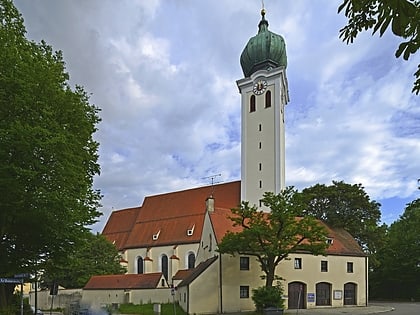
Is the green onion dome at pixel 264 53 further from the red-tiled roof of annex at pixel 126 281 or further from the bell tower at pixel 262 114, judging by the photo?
the red-tiled roof of annex at pixel 126 281

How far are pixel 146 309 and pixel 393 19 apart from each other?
121 ft

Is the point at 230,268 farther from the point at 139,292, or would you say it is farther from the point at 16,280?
the point at 16,280

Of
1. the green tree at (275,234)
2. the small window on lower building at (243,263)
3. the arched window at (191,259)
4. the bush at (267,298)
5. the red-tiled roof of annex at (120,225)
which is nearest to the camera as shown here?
the bush at (267,298)

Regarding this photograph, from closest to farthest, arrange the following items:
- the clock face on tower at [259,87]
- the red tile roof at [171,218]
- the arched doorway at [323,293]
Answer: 1. the arched doorway at [323,293]
2. the red tile roof at [171,218]
3. the clock face on tower at [259,87]

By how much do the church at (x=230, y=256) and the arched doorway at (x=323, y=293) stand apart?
0.08 metres

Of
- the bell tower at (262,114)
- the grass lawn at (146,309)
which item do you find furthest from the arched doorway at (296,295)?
the bell tower at (262,114)

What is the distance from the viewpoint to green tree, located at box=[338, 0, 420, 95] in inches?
116

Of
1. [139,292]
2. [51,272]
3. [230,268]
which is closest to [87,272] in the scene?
[139,292]

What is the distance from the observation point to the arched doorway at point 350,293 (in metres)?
44.9

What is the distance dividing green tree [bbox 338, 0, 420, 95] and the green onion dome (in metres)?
56.5

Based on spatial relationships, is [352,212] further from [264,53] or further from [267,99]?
[264,53]

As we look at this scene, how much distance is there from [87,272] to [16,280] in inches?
1395

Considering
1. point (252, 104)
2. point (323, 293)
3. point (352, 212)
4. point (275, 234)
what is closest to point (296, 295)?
point (323, 293)

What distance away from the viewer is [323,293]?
142 feet
